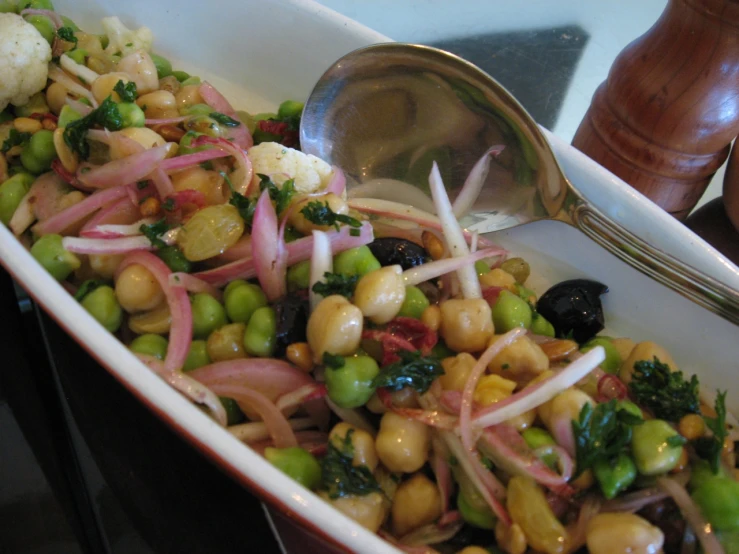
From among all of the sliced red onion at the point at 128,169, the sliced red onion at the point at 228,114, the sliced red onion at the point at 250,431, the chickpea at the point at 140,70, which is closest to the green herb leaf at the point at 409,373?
the sliced red onion at the point at 250,431

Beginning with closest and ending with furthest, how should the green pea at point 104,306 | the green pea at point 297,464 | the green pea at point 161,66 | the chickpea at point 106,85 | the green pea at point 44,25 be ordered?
the green pea at point 297,464 → the green pea at point 104,306 → the chickpea at point 106,85 → the green pea at point 44,25 → the green pea at point 161,66

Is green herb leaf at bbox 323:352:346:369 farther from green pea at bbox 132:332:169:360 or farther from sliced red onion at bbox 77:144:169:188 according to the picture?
sliced red onion at bbox 77:144:169:188

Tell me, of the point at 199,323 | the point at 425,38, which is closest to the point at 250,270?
the point at 199,323

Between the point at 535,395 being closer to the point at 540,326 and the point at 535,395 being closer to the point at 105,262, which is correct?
the point at 540,326

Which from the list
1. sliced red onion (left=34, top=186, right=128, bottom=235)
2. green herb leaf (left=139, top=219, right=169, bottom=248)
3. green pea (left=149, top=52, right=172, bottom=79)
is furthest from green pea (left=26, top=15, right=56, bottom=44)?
green herb leaf (left=139, top=219, right=169, bottom=248)

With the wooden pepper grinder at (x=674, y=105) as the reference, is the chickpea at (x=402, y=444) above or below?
below

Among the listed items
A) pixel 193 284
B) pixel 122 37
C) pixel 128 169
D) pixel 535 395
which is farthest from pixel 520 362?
pixel 122 37

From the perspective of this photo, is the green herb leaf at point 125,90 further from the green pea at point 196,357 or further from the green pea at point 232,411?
the green pea at point 232,411
